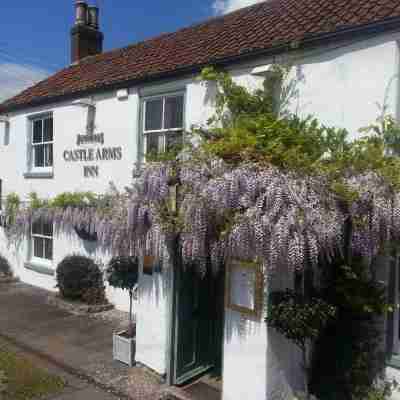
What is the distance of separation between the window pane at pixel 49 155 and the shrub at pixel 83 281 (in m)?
3.24

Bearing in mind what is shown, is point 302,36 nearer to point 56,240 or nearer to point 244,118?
point 244,118

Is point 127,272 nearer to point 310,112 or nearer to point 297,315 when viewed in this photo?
point 297,315

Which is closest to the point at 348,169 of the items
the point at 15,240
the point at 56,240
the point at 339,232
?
the point at 339,232

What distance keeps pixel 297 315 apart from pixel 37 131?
32.3ft

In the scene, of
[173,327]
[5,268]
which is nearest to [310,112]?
[173,327]

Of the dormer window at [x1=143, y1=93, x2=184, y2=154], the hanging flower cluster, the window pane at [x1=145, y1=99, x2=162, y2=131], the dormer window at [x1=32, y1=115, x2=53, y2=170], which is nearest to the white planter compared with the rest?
the hanging flower cluster

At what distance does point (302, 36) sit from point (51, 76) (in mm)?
9744

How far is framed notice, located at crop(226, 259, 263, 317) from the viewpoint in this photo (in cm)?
463

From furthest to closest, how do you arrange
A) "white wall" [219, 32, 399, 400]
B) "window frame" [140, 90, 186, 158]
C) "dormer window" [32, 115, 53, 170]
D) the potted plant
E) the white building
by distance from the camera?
"dormer window" [32, 115, 53, 170] → "window frame" [140, 90, 186, 158] → the potted plant → the white building → "white wall" [219, 32, 399, 400]

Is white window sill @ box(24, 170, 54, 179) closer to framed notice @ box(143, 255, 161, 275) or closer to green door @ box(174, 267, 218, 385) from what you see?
framed notice @ box(143, 255, 161, 275)

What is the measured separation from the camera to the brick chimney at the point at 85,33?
1388cm

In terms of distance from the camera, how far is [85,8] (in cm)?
1391

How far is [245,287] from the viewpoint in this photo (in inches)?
189

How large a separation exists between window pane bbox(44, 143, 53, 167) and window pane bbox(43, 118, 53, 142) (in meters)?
0.17
